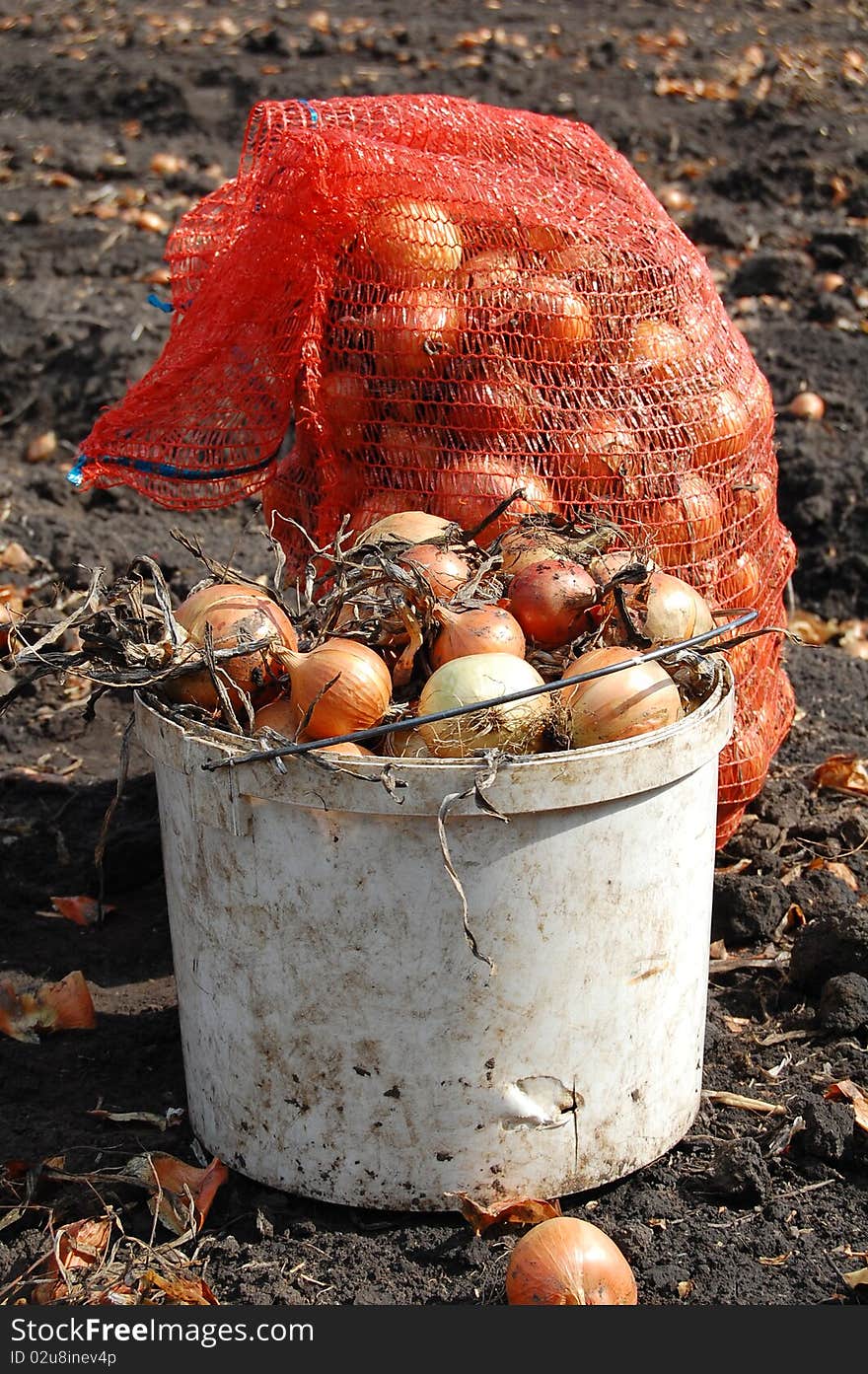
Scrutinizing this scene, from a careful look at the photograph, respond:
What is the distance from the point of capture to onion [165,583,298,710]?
7.93ft

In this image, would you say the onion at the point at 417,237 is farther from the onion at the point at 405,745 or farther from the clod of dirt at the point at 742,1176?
the clod of dirt at the point at 742,1176

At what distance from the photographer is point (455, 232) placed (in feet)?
10.5

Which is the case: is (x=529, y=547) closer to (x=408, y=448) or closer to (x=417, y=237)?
(x=408, y=448)

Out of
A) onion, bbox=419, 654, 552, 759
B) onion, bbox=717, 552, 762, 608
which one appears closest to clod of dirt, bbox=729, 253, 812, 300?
onion, bbox=717, 552, 762, 608

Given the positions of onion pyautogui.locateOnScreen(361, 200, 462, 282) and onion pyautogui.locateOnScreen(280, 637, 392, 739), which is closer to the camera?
onion pyautogui.locateOnScreen(280, 637, 392, 739)

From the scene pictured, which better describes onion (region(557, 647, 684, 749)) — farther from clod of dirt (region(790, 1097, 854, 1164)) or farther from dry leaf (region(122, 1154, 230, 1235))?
dry leaf (region(122, 1154, 230, 1235))

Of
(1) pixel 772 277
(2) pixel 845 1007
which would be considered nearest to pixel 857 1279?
(2) pixel 845 1007

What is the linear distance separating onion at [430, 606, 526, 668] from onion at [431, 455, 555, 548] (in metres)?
0.72

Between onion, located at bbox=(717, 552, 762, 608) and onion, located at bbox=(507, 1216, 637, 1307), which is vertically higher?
onion, located at bbox=(717, 552, 762, 608)

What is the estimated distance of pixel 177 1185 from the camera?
2562 millimetres

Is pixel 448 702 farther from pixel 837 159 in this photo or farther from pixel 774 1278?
pixel 837 159

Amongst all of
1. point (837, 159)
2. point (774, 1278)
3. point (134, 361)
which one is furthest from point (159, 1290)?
point (837, 159)

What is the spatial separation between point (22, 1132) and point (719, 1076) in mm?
1360

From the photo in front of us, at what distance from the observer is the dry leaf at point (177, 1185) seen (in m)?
2.49
